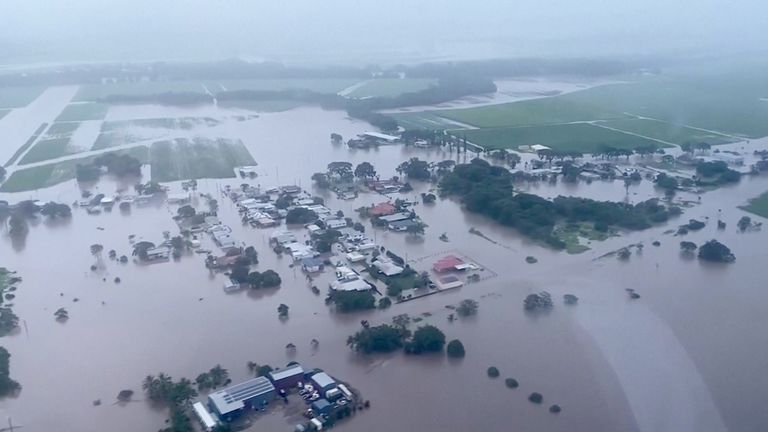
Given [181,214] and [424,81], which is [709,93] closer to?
[424,81]

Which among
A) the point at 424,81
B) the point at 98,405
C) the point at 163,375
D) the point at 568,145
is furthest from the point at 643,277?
the point at 424,81

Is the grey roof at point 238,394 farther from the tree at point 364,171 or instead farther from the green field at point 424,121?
the green field at point 424,121

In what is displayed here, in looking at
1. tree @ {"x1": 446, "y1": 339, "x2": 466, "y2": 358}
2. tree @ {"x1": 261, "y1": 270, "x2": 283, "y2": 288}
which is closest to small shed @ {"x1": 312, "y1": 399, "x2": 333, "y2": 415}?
tree @ {"x1": 446, "y1": 339, "x2": 466, "y2": 358}

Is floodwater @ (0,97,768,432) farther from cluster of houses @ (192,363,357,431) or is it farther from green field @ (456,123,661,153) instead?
green field @ (456,123,661,153)

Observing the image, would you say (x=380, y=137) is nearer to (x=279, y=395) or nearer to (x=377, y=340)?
(x=377, y=340)

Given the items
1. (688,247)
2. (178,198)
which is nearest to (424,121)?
(178,198)

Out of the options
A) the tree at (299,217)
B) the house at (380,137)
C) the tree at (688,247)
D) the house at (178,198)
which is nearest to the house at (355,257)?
the tree at (299,217)

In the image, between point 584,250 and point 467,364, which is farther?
point 584,250
